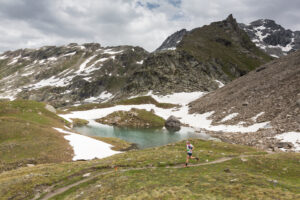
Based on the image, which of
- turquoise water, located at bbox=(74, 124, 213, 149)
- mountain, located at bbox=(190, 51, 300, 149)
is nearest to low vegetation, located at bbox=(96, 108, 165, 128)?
turquoise water, located at bbox=(74, 124, 213, 149)

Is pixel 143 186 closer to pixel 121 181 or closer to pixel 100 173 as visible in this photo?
pixel 121 181

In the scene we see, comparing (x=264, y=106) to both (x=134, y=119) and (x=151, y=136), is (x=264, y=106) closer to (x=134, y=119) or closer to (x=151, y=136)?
(x=151, y=136)

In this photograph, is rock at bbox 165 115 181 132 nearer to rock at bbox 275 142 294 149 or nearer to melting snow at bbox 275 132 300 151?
melting snow at bbox 275 132 300 151

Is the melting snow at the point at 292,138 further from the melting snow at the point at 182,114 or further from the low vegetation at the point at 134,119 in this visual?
the low vegetation at the point at 134,119

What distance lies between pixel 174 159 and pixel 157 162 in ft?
8.19

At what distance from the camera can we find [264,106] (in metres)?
72.9

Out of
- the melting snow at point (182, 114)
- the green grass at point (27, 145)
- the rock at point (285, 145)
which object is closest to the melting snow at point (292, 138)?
the rock at point (285, 145)

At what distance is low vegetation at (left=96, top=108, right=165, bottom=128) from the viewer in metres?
109

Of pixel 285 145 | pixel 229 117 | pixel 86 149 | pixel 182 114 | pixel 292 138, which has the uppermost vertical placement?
pixel 182 114

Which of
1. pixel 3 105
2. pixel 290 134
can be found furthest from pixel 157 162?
pixel 3 105

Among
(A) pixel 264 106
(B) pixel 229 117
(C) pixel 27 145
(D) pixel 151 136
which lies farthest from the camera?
(B) pixel 229 117

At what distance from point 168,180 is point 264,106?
2726 inches

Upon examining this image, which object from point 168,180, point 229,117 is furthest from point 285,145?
point 229,117

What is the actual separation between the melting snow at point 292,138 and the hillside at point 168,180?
68.8 feet
